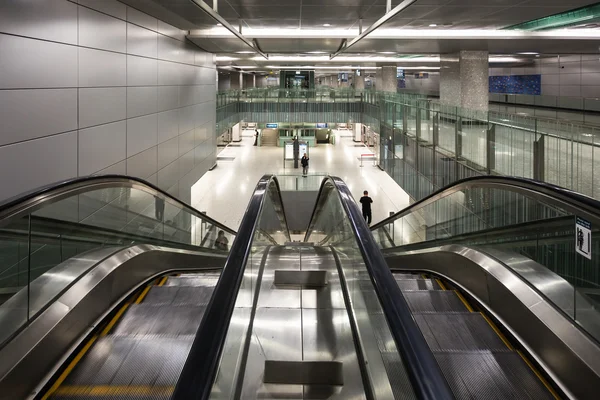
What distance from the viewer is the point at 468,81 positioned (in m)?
15.8

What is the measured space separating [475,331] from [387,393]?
1509mm

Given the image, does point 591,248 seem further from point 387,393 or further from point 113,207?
point 113,207

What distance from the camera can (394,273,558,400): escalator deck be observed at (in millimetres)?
2943

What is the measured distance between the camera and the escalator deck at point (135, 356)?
2.94 meters

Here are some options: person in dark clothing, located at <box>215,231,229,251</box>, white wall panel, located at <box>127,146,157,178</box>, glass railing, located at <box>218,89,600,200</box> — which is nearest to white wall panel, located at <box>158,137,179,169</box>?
white wall panel, located at <box>127,146,157,178</box>

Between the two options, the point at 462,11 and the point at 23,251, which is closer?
the point at 23,251

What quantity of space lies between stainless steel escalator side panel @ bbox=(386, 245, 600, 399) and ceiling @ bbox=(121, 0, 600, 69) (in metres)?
6.31

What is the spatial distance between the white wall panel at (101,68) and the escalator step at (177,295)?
5210 millimetres

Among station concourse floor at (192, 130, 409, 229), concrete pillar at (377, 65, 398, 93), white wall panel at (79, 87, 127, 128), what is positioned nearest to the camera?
white wall panel at (79, 87, 127, 128)

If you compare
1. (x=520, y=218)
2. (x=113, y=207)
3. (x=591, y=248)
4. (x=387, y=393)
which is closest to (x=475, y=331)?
(x=591, y=248)

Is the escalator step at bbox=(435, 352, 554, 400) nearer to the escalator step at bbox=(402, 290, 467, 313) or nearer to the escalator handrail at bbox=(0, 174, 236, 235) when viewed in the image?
the escalator step at bbox=(402, 290, 467, 313)

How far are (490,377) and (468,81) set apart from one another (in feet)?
46.4

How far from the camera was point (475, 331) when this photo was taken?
3.75 metres

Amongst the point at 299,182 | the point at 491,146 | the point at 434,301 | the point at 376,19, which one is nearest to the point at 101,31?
the point at 376,19
